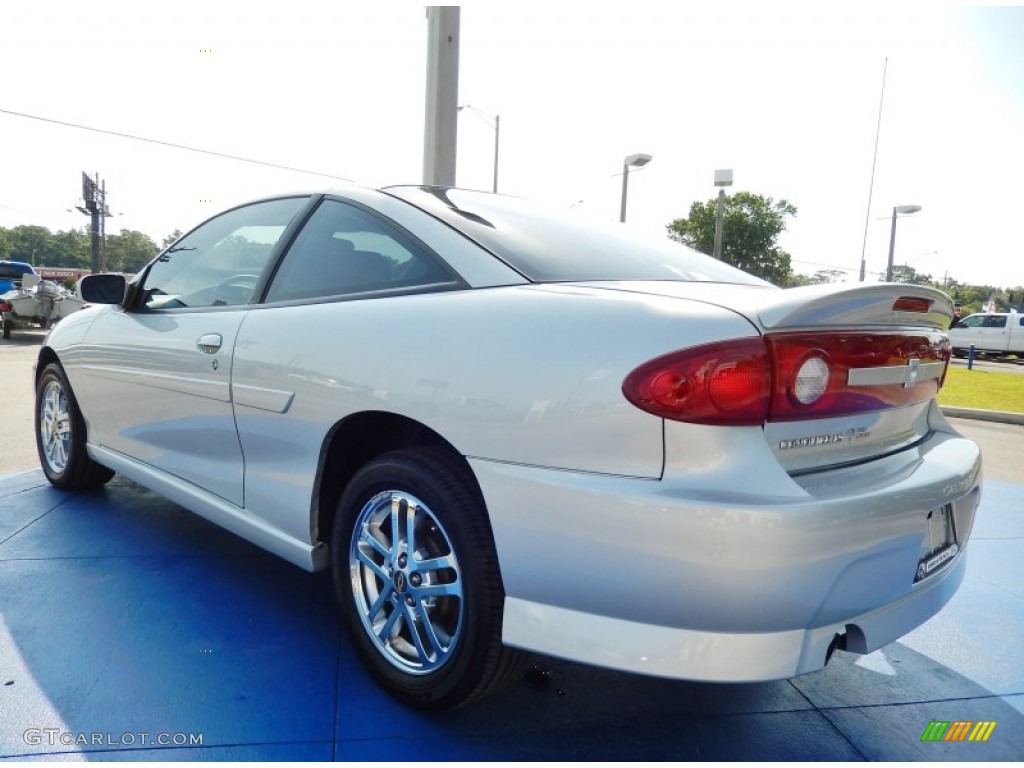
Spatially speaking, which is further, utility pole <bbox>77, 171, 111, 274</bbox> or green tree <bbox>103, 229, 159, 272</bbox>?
green tree <bbox>103, 229, 159, 272</bbox>

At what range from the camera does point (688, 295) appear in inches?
70.3

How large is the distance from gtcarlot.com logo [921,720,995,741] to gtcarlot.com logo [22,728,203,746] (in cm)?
200

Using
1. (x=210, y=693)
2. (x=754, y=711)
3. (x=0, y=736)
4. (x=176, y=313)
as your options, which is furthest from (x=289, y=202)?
(x=754, y=711)

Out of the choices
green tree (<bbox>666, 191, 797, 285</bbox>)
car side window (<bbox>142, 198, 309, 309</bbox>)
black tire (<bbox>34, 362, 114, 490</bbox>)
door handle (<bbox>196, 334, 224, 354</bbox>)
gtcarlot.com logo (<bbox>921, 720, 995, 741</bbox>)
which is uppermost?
green tree (<bbox>666, 191, 797, 285</bbox>)

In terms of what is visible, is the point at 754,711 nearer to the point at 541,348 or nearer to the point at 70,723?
the point at 541,348

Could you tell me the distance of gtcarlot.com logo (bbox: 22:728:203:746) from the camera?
1.89 metres

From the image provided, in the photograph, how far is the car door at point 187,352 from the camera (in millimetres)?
2633

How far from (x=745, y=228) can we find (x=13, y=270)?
178 ft

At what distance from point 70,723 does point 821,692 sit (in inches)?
85.6

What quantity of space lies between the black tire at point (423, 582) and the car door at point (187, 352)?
0.66 metres

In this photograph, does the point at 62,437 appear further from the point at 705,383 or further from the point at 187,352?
the point at 705,383

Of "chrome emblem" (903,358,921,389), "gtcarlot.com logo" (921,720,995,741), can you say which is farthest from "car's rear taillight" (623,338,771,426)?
"gtcarlot.com logo" (921,720,995,741)

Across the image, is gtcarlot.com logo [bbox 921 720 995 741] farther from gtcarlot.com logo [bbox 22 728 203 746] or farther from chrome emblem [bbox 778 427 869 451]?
gtcarlot.com logo [bbox 22 728 203 746]

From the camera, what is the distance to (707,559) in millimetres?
1493
